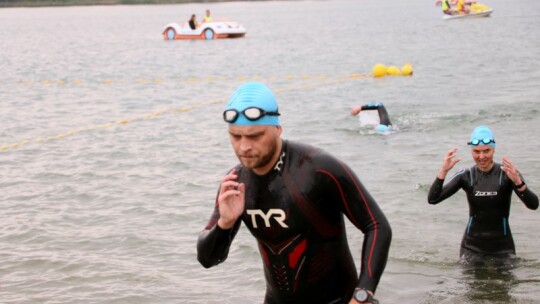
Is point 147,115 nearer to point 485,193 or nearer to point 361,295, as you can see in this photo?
point 485,193

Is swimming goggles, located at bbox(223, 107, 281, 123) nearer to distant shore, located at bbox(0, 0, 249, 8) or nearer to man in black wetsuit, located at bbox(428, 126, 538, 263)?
man in black wetsuit, located at bbox(428, 126, 538, 263)

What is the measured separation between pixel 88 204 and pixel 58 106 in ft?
39.0

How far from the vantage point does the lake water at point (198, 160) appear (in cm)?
926

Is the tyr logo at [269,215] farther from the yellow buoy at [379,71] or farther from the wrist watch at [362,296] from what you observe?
the yellow buoy at [379,71]

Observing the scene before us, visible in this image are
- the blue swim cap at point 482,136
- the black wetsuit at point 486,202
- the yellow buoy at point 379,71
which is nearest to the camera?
the blue swim cap at point 482,136

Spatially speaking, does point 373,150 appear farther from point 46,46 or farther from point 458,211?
point 46,46

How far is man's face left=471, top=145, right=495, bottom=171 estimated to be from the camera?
797 centimetres

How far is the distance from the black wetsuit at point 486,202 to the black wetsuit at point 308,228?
13.4 ft

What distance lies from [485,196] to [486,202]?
69 millimetres

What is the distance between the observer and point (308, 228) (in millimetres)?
3967

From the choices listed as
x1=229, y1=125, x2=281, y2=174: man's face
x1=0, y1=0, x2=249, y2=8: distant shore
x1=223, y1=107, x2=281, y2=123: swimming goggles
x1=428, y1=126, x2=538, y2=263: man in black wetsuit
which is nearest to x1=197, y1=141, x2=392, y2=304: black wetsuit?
x1=229, y1=125, x2=281, y2=174: man's face

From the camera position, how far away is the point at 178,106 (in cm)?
2386

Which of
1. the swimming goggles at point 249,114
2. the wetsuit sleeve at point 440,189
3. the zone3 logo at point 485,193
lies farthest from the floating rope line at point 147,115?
the swimming goggles at point 249,114

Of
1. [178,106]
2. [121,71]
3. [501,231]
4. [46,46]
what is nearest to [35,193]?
[501,231]
